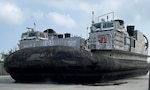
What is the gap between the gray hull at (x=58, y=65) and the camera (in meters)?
10.1

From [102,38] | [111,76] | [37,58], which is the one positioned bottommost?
[111,76]

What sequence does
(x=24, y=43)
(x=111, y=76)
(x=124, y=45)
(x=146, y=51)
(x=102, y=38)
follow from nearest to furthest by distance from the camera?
(x=111, y=76)
(x=102, y=38)
(x=124, y=45)
(x=24, y=43)
(x=146, y=51)

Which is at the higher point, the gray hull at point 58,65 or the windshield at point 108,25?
the windshield at point 108,25

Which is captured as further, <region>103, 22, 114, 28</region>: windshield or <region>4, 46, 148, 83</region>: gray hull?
<region>103, 22, 114, 28</region>: windshield

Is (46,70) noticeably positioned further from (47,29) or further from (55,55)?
(47,29)

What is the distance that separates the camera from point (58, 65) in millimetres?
10086

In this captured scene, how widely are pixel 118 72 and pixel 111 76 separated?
748 mm

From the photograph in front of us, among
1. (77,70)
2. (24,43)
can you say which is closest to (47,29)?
(24,43)

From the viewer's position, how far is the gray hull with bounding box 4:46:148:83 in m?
10.1

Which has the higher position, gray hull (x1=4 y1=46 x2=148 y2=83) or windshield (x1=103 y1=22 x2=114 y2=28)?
windshield (x1=103 y1=22 x2=114 y2=28)

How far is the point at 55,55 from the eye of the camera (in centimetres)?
1020

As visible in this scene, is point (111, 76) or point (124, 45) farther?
point (124, 45)

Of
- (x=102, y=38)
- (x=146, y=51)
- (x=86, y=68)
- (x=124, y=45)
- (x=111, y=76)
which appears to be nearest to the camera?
(x=86, y=68)

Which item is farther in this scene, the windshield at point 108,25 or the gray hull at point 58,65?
the windshield at point 108,25
